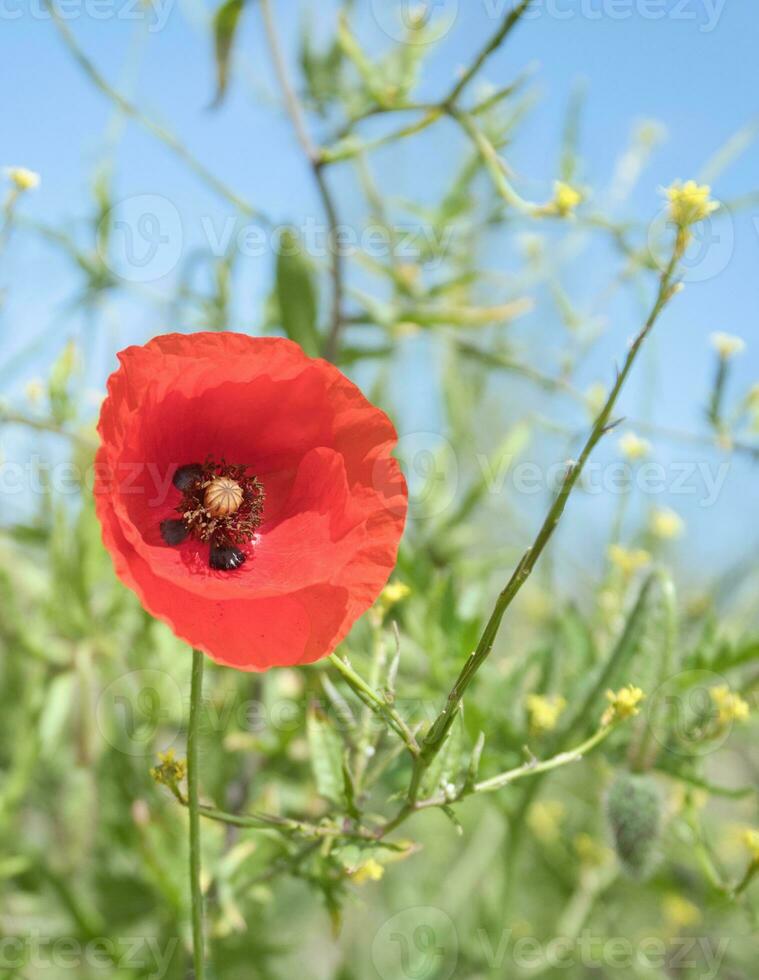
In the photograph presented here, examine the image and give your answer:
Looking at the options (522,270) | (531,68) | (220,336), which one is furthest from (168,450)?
(522,270)

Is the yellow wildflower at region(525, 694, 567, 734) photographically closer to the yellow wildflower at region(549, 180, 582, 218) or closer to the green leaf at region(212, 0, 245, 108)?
the yellow wildflower at region(549, 180, 582, 218)

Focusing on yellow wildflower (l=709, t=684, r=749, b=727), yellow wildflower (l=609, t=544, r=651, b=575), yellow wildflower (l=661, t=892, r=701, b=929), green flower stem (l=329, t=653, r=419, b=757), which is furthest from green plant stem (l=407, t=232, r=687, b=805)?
yellow wildflower (l=661, t=892, r=701, b=929)

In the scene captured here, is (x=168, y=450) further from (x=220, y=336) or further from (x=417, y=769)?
(x=417, y=769)

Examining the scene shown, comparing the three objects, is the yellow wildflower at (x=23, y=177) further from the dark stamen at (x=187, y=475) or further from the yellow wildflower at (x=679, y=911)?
the yellow wildflower at (x=679, y=911)

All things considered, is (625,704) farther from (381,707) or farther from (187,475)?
(187,475)

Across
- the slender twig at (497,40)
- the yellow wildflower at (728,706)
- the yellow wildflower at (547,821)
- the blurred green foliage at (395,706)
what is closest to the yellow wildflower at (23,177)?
the blurred green foliage at (395,706)

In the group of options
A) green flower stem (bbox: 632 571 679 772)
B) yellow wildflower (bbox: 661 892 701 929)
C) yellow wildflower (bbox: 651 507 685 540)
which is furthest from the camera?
yellow wildflower (bbox: 661 892 701 929)

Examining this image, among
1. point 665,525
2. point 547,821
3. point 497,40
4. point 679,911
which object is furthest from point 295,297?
point 679,911
